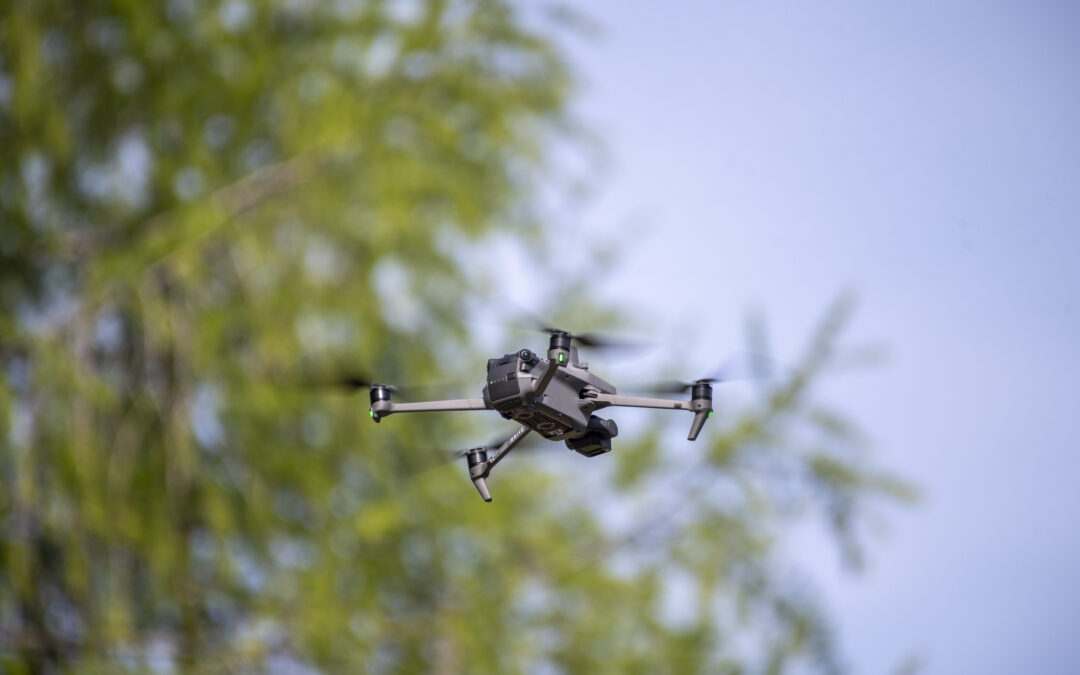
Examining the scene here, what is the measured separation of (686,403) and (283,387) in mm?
4722

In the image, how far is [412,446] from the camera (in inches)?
321

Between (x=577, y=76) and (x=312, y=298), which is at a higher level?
(x=577, y=76)

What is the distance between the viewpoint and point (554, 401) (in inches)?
125

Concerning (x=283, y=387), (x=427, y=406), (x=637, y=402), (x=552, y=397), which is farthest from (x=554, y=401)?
(x=283, y=387)

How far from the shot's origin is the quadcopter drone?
3121 millimetres

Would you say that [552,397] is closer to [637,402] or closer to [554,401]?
[554,401]

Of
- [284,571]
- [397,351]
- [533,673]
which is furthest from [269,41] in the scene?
[533,673]

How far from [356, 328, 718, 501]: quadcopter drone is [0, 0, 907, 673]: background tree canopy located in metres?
3.83

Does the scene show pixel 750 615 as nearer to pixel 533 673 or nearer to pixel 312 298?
pixel 533 673

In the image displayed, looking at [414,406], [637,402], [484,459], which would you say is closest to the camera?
[637,402]

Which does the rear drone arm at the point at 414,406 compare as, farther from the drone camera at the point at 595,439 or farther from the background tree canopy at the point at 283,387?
the background tree canopy at the point at 283,387

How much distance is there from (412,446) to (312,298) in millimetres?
1144

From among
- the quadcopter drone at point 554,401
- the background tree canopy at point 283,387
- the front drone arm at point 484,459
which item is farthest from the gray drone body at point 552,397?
the background tree canopy at point 283,387

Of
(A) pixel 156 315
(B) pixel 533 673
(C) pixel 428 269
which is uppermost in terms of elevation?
(C) pixel 428 269
